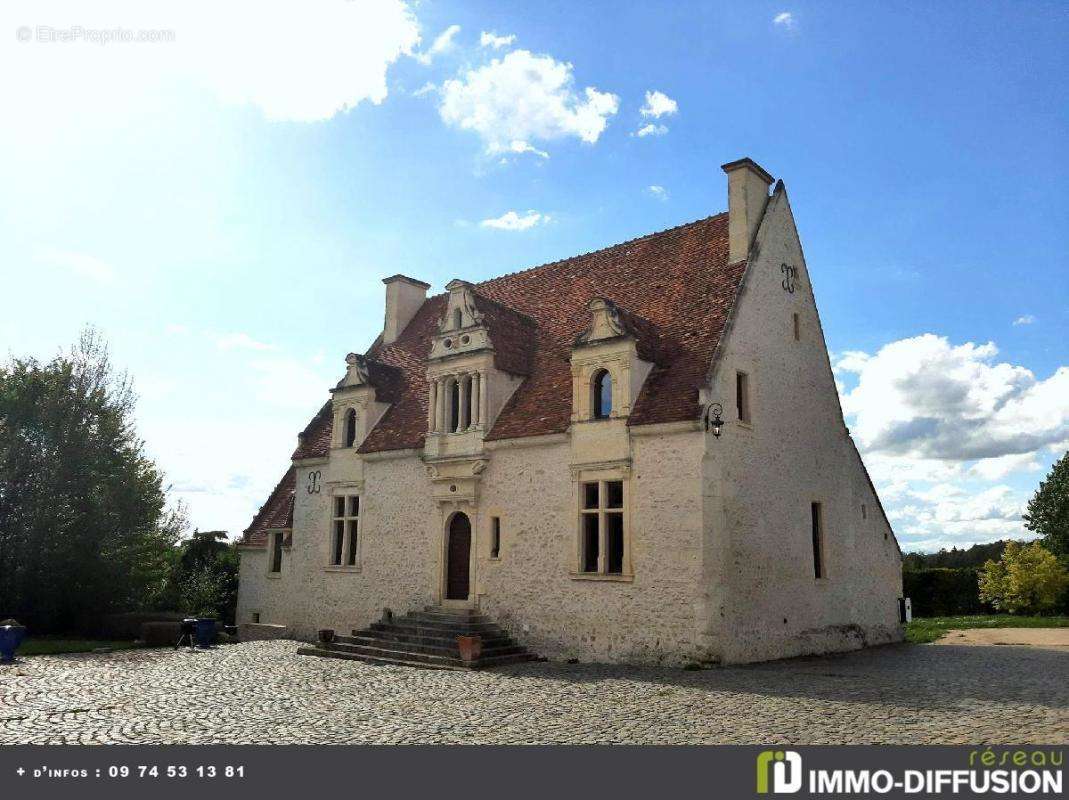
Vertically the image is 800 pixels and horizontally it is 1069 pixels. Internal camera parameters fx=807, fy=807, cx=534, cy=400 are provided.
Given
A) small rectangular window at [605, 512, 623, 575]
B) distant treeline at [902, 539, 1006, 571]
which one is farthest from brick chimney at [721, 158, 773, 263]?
distant treeline at [902, 539, 1006, 571]

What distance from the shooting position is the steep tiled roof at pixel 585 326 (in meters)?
18.8

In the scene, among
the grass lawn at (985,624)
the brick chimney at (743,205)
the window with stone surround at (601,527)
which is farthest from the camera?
the grass lawn at (985,624)

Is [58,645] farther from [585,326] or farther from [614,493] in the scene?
[585,326]

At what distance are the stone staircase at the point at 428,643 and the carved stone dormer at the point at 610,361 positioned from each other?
222 inches

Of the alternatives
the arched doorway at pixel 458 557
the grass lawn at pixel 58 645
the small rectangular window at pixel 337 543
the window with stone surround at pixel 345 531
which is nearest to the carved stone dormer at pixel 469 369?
the arched doorway at pixel 458 557

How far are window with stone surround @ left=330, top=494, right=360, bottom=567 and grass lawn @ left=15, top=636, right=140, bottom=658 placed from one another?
6.11 m

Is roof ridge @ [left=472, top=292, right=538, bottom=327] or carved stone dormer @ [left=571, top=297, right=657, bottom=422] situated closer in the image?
carved stone dormer @ [left=571, top=297, right=657, bottom=422]

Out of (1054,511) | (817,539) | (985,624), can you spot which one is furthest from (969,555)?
(817,539)

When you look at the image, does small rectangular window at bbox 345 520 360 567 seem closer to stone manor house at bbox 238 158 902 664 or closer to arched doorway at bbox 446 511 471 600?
stone manor house at bbox 238 158 902 664

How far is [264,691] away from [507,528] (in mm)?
7647

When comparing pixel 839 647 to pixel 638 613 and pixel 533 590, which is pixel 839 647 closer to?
pixel 638 613

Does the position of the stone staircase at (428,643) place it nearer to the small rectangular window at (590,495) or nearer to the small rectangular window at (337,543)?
the small rectangular window at (590,495)

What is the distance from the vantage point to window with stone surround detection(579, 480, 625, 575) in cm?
1847

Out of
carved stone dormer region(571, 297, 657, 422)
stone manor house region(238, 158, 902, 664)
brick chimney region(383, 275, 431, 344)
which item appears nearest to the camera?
stone manor house region(238, 158, 902, 664)
